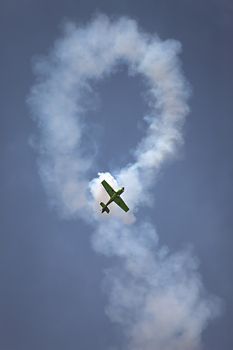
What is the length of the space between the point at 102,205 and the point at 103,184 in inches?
411

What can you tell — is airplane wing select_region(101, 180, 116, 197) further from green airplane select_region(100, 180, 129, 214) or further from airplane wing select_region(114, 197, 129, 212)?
airplane wing select_region(114, 197, 129, 212)

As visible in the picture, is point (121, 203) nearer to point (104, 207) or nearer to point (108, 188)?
point (108, 188)

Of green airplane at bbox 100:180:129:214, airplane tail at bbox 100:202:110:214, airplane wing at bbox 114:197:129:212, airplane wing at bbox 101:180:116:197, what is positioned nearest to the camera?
green airplane at bbox 100:180:129:214

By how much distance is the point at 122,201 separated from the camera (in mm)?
177750

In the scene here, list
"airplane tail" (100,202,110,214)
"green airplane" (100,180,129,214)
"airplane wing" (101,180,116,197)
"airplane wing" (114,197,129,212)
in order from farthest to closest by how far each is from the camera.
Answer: "airplane tail" (100,202,110,214) < "airplane wing" (114,197,129,212) < "airplane wing" (101,180,116,197) < "green airplane" (100,180,129,214)

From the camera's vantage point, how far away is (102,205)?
185 meters

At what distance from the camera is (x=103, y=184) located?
17712 cm

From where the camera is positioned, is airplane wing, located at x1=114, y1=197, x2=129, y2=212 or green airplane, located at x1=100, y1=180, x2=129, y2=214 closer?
green airplane, located at x1=100, y1=180, x2=129, y2=214

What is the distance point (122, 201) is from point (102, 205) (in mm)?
9757

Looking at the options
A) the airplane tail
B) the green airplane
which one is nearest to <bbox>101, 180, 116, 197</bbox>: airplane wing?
the green airplane

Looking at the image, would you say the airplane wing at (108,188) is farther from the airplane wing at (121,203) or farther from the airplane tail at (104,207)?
the airplane tail at (104,207)

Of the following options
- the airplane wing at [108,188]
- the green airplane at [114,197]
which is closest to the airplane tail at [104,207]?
the green airplane at [114,197]

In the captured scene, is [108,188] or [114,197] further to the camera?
[108,188]

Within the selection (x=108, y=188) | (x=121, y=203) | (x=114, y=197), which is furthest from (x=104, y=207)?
(x=114, y=197)
